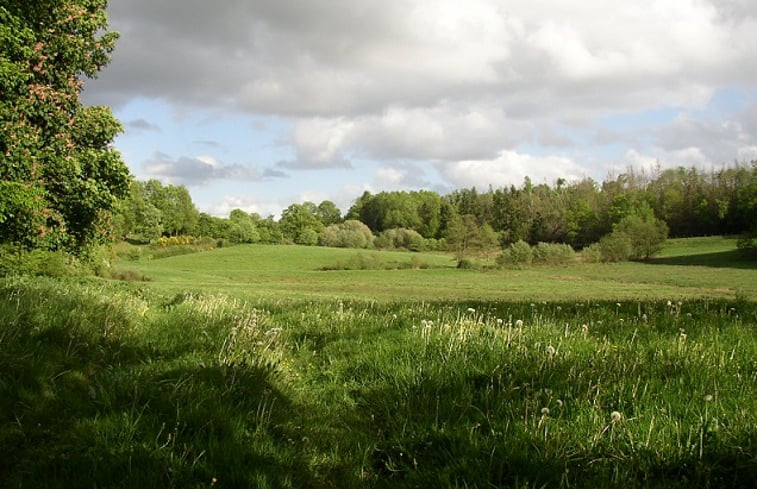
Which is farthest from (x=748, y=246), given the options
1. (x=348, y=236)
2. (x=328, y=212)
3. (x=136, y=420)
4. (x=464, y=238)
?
(x=328, y=212)

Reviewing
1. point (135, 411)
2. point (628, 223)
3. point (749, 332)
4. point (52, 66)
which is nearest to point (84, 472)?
point (135, 411)

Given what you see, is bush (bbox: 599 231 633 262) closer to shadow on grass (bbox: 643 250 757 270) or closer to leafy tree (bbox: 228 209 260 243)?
shadow on grass (bbox: 643 250 757 270)

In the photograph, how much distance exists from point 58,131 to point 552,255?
249 ft

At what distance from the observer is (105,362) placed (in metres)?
5.72

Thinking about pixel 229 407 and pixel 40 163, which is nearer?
pixel 229 407

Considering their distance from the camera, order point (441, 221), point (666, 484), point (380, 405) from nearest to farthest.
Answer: point (666, 484)
point (380, 405)
point (441, 221)

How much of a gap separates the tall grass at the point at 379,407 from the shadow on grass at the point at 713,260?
82.9 meters

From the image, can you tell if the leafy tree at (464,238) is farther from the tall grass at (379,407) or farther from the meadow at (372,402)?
the tall grass at (379,407)

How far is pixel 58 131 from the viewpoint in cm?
2070

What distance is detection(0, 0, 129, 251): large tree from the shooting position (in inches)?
712

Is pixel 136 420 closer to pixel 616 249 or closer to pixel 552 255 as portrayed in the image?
pixel 552 255

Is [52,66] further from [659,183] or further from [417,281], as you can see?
[659,183]

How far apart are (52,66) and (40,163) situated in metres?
4.06

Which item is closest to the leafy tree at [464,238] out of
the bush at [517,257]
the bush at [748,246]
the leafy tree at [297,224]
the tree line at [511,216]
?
the tree line at [511,216]
